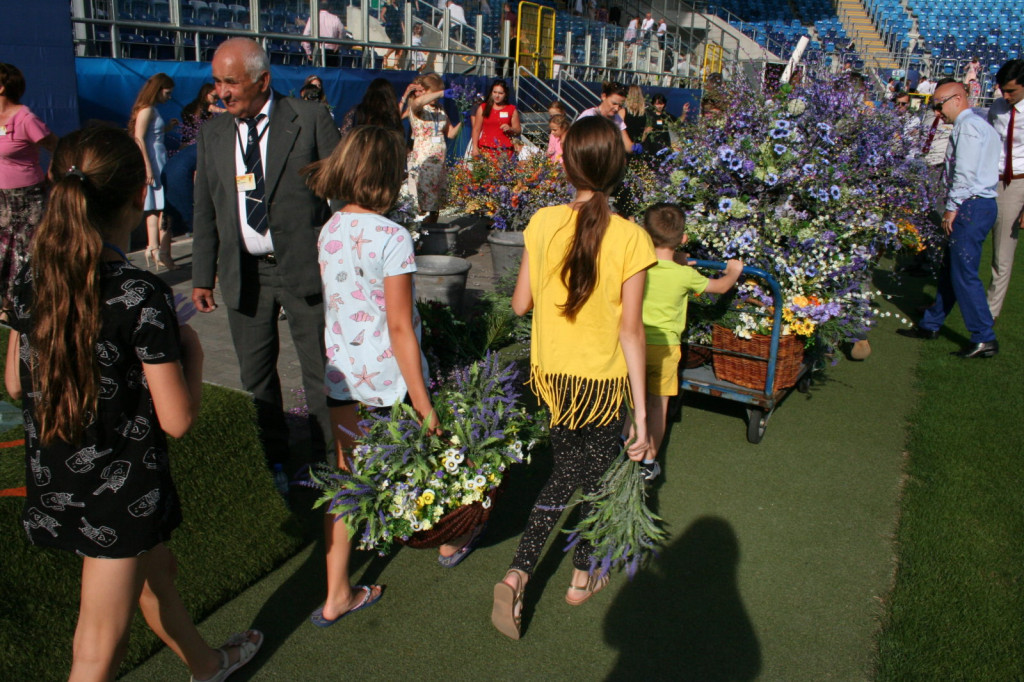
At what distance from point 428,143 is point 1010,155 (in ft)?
19.0

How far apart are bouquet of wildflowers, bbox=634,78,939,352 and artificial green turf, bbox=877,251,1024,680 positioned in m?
0.92

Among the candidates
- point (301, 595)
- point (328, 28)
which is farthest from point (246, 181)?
point (328, 28)

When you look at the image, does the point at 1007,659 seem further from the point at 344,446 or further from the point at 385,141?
the point at 385,141

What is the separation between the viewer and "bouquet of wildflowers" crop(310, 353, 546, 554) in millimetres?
2754

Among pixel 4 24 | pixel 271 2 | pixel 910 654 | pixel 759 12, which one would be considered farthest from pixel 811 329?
pixel 759 12

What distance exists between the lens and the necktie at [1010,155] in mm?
6340

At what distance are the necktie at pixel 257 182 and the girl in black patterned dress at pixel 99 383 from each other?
1333mm

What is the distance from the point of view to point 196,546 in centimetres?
299

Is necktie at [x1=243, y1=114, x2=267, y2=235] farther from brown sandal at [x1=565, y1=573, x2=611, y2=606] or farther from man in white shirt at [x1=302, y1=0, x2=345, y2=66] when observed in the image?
man in white shirt at [x1=302, y1=0, x2=345, y2=66]

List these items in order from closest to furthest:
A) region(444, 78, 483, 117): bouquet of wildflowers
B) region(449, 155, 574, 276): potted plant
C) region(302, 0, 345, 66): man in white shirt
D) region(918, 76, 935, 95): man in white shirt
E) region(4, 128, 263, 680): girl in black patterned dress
Answer: region(4, 128, 263, 680): girl in black patterned dress → region(449, 155, 574, 276): potted plant → region(302, 0, 345, 66): man in white shirt → region(444, 78, 483, 117): bouquet of wildflowers → region(918, 76, 935, 95): man in white shirt

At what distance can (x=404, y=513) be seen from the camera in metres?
2.76

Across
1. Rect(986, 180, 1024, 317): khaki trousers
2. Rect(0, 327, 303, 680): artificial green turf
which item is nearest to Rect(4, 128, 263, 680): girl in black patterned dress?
Rect(0, 327, 303, 680): artificial green turf

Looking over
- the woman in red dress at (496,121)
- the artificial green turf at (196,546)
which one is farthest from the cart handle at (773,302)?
the woman in red dress at (496,121)

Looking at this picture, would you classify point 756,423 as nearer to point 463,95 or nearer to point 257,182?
point 257,182
